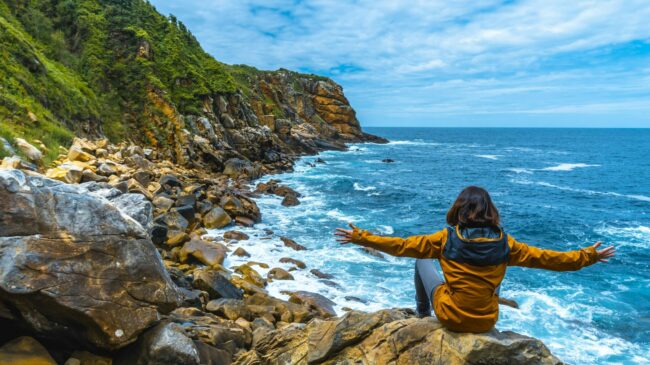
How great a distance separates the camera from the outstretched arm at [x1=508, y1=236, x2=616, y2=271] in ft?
14.5

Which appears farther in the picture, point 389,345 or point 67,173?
point 67,173

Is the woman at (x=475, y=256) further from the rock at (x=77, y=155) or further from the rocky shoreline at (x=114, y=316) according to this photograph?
the rock at (x=77, y=155)

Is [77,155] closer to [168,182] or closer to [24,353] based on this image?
[168,182]

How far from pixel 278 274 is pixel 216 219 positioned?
23.8 ft

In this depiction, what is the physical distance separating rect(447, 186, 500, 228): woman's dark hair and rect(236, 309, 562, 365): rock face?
1.40 m

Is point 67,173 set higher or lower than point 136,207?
higher

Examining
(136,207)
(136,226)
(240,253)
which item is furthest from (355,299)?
(136,226)

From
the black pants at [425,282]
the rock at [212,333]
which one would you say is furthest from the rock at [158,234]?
the black pants at [425,282]

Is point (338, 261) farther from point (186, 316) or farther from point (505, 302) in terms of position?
point (186, 316)

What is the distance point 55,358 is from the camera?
5.59m

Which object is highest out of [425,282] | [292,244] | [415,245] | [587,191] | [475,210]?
[475,210]

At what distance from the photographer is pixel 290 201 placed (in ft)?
101

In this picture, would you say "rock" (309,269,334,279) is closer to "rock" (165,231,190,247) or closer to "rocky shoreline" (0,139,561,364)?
"rock" (165,231,190,247)

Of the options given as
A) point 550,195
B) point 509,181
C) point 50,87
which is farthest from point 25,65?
point 509,181
